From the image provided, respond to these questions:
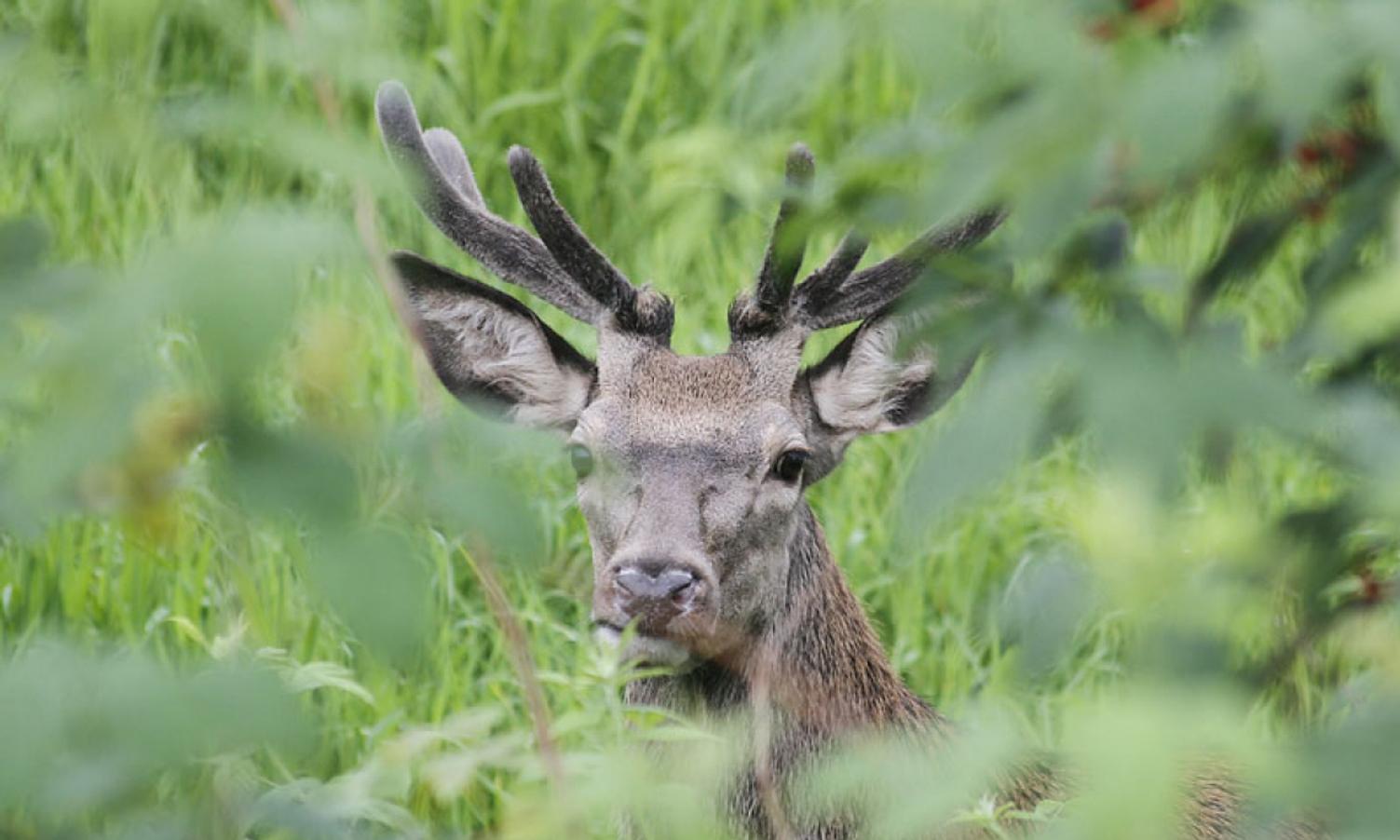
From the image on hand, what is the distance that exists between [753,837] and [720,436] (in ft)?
2.52

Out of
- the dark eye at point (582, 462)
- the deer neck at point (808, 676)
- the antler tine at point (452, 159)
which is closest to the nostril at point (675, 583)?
the deer neck at point (808, 676)

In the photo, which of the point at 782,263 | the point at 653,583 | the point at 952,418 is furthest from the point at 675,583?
the point at 952,418

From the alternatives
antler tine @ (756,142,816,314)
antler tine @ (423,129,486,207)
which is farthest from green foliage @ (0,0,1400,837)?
antler tine @ (423,129,486,207)

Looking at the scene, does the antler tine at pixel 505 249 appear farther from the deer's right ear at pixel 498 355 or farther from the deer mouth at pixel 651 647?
the deer mouth at pixel 651 647

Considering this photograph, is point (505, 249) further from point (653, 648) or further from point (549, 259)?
point (653, 648)

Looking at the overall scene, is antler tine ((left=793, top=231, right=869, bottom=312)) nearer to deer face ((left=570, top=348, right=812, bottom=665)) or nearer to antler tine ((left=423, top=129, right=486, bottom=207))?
deer face ((left=570, top=348, right=812, bottom=665))

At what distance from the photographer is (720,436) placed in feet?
14.0

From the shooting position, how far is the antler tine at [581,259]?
14.3 ft

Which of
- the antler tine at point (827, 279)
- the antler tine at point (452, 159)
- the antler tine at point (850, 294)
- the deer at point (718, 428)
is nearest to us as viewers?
the deer at point (718, 428)

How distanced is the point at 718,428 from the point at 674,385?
0.52ft

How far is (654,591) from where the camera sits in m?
3.85

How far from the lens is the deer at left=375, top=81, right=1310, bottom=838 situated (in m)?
4.04

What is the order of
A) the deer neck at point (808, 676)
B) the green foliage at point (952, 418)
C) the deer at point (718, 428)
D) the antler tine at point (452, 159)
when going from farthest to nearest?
the antler tine at point (452, 159) < the deer neck at point (808, 676) < the deer at point (718, 428) < the green foliage at point (952, 418)

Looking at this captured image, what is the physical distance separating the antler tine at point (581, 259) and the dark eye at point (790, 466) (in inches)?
16.8
